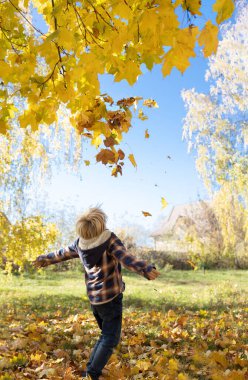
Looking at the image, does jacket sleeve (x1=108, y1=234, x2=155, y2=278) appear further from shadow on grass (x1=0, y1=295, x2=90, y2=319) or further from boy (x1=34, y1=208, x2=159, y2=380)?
shadow on grass (x1=0, y1=295, x2=90, y2=319)

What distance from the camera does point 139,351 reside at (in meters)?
4.30

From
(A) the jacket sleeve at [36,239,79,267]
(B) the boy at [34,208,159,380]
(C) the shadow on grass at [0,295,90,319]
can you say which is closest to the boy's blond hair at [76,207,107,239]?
(B) the boy at [34,208,159,380]

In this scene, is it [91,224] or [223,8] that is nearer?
[223,8]

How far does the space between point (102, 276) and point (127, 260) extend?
29 cm

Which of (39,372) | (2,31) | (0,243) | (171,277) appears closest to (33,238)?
(0,243)

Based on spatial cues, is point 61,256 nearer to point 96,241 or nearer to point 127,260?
point 96,241

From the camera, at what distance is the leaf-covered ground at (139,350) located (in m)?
→ 3.53

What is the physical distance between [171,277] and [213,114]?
29.3 feet

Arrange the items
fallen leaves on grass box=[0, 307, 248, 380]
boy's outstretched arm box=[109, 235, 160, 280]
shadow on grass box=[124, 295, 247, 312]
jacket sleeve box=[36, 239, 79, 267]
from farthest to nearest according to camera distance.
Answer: shadow on grass box=[124, 295, 247, 312]
jacket sleeve box=[36, 239, 79, 267]
fallen leaves on grass box=[0, 307, 248, 380]
boy's outstretched arm box=[109, 235, 160, 280]

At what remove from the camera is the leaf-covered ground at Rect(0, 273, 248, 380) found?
139 inches

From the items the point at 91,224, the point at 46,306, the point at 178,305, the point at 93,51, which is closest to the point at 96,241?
the point at 91,224

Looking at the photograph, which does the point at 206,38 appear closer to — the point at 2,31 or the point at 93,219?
the point at 2,31

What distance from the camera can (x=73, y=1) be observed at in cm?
220

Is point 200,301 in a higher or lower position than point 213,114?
lower
